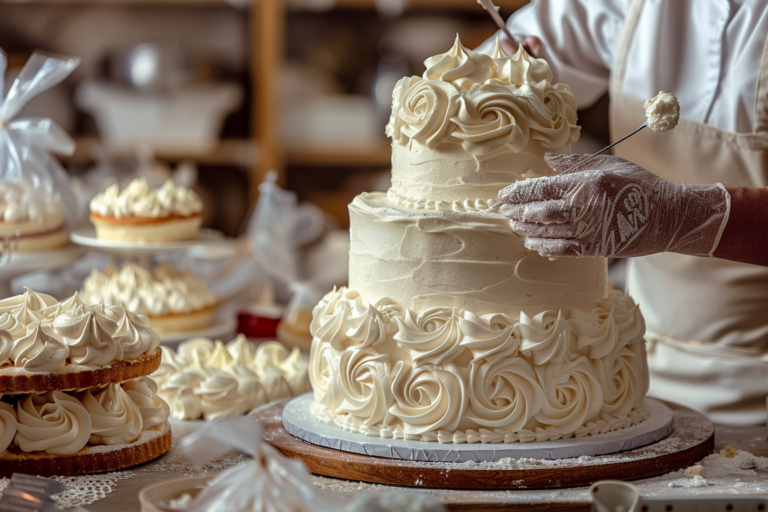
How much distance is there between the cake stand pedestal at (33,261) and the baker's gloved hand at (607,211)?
1.38m

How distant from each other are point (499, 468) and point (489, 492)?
4cm

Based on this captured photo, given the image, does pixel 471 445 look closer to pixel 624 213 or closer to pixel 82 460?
pixel 624 213

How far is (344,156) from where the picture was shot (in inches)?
186

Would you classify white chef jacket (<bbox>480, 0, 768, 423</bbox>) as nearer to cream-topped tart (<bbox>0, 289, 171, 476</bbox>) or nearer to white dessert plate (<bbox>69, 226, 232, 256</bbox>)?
white dessert plate (<bbox>69, 226, 232, 256</bbox>)

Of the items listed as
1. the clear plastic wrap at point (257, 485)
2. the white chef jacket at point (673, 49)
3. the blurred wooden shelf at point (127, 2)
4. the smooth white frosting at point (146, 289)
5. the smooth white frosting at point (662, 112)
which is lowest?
the clear plastic wrap at point (257, 485)

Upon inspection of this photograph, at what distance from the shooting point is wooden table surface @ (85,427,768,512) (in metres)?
1.38

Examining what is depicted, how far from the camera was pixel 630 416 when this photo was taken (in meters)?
1.68

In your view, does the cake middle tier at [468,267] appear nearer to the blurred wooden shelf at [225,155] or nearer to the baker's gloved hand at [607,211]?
the baker's gloved hand at [607,211]

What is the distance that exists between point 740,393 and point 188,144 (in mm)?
3174

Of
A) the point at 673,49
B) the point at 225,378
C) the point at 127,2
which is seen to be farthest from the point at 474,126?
the point at 127,2

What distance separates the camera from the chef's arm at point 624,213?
150 cm

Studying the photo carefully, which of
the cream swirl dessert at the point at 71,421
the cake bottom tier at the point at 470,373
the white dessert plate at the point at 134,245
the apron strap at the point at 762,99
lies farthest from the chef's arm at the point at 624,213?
the white dessert plate at the point at 134,245

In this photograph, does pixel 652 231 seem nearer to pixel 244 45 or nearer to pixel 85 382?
pixel 85 382

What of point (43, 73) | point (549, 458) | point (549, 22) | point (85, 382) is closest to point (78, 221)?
point (43, 73)
